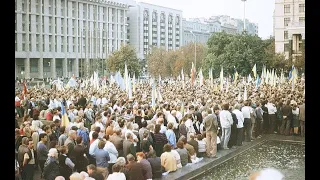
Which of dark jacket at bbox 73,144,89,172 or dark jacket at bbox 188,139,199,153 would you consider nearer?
dark jacket at bbox 73,144,89,172

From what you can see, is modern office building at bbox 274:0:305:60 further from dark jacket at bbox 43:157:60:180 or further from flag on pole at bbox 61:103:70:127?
dark jacket at bbox 43:157:60:180

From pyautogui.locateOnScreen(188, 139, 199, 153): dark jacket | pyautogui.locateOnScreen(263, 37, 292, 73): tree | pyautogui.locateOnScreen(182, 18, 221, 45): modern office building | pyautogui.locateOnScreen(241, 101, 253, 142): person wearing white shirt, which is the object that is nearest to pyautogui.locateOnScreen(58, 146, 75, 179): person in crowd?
pyautogui.locateOnScreen(188, 139, 199, 153): dark jacket

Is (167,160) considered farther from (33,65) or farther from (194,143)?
(33,65)

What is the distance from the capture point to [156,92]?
572 cm

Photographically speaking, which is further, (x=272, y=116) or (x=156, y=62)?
(x=156, y=62)

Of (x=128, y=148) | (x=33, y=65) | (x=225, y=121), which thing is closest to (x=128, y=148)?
(x=128, y=148)

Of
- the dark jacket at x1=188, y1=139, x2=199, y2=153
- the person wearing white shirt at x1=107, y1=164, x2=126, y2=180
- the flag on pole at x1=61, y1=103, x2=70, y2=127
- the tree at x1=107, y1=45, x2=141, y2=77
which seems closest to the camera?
the person wearing white shirt at x1=107, y1=164, x2=126, y2=180

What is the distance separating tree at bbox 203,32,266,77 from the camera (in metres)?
5.26

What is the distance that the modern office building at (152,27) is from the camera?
17.5 feet

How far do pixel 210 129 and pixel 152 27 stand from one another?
146 centimetres

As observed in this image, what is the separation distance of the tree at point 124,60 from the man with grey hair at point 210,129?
113cm

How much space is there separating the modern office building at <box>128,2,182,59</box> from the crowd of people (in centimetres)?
53
